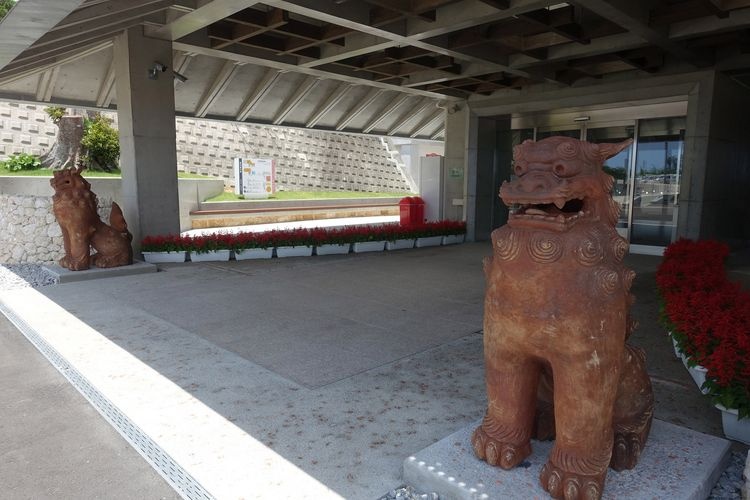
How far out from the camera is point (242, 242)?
399 inches

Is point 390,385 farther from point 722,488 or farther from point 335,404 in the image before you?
point 722,488

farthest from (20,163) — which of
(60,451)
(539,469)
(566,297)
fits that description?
(566,297)

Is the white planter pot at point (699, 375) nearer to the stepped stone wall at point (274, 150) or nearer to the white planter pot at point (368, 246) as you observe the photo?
the white planter pot at point (368, 246)

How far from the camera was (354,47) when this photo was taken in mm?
9758

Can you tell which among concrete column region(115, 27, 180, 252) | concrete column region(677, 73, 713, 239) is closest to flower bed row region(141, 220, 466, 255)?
concrete column region(115, 27, 180, 252)

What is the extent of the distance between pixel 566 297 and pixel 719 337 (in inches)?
68.1

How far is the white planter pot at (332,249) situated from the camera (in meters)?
10.9

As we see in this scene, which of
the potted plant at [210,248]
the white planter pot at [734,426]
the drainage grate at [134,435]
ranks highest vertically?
the potted plant at [210,248]

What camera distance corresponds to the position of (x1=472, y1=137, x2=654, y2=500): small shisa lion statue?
220 centimetres

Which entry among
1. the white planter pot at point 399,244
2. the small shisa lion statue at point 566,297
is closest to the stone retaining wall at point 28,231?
the white planter pot at point 399,244

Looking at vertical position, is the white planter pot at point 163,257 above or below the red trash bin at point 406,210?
below

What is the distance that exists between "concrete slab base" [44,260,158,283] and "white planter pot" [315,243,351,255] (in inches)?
134

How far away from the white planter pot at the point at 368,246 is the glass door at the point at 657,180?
5.85 meters

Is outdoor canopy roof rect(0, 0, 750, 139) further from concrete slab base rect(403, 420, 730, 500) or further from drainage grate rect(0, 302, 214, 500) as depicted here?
concrete slab base rect(403, 420, 730, 500)
